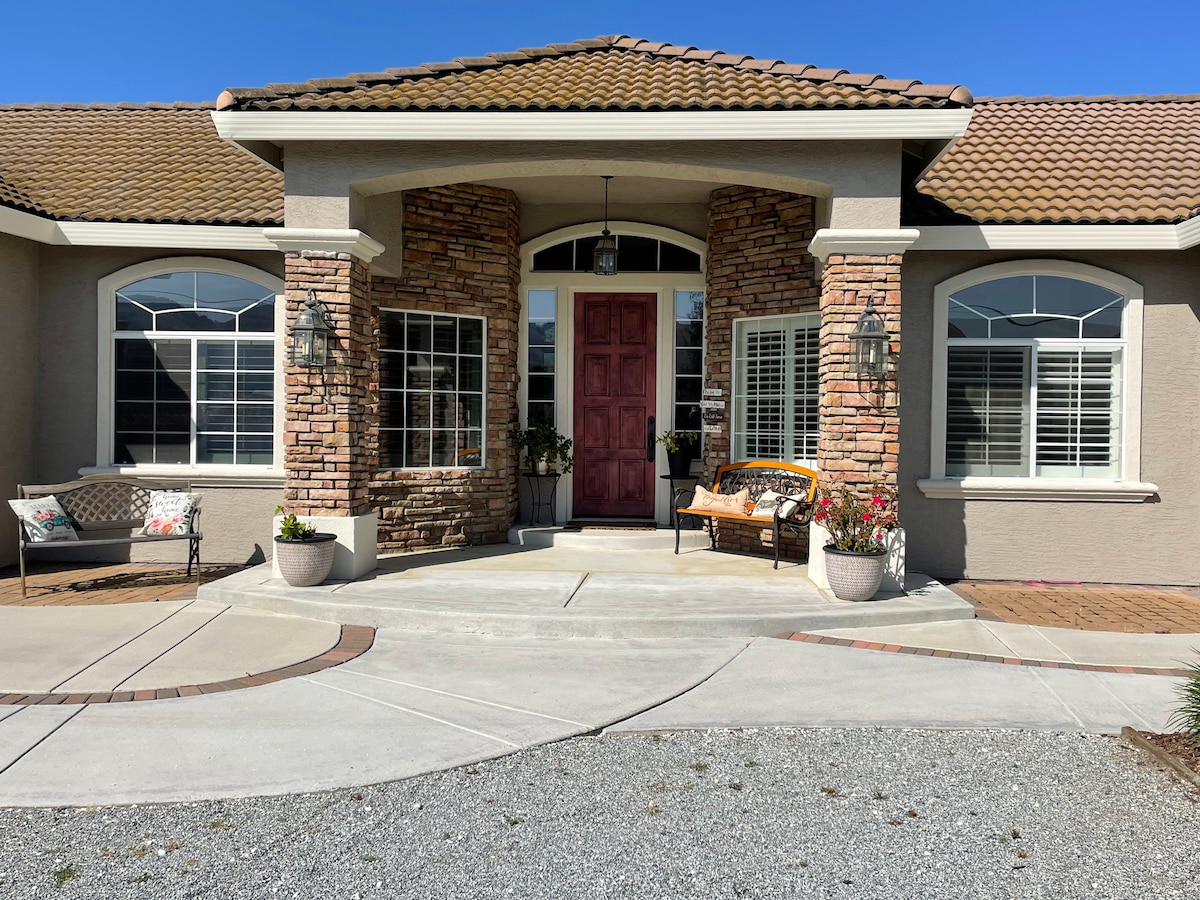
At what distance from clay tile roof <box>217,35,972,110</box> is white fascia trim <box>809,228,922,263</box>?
95 cm

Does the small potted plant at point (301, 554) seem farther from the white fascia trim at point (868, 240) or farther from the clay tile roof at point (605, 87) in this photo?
the white fascia trim at point (868, 240)

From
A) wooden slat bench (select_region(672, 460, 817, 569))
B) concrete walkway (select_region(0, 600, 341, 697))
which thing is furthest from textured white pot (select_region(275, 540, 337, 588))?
wooden slat bench (select_region(672, 460, 817, 569))

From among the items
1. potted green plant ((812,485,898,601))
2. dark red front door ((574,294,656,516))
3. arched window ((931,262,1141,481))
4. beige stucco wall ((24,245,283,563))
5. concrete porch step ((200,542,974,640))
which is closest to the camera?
concrete porch step ((200,542,974,640))

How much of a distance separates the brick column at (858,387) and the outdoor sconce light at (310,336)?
13.8ft

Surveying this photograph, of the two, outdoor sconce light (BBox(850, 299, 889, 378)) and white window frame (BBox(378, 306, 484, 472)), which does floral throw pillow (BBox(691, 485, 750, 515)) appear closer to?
outdoor sconce light (BBox(850, 299, 889, 378))

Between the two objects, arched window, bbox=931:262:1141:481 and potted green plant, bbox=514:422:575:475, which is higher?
arched window, bbox=931:262:1141:481

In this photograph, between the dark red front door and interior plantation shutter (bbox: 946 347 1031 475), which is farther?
the dark red front door

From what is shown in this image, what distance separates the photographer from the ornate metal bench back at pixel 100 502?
25.6 feet

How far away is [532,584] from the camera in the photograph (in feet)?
23.6

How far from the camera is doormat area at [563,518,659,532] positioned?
31.0ft

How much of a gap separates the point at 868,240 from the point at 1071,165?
355 centimetres

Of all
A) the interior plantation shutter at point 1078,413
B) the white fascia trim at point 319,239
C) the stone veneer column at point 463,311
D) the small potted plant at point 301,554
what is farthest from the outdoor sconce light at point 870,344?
the small potted plant at point 301,554

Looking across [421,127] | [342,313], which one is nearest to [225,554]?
[342,313]

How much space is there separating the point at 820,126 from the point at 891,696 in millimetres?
4418
